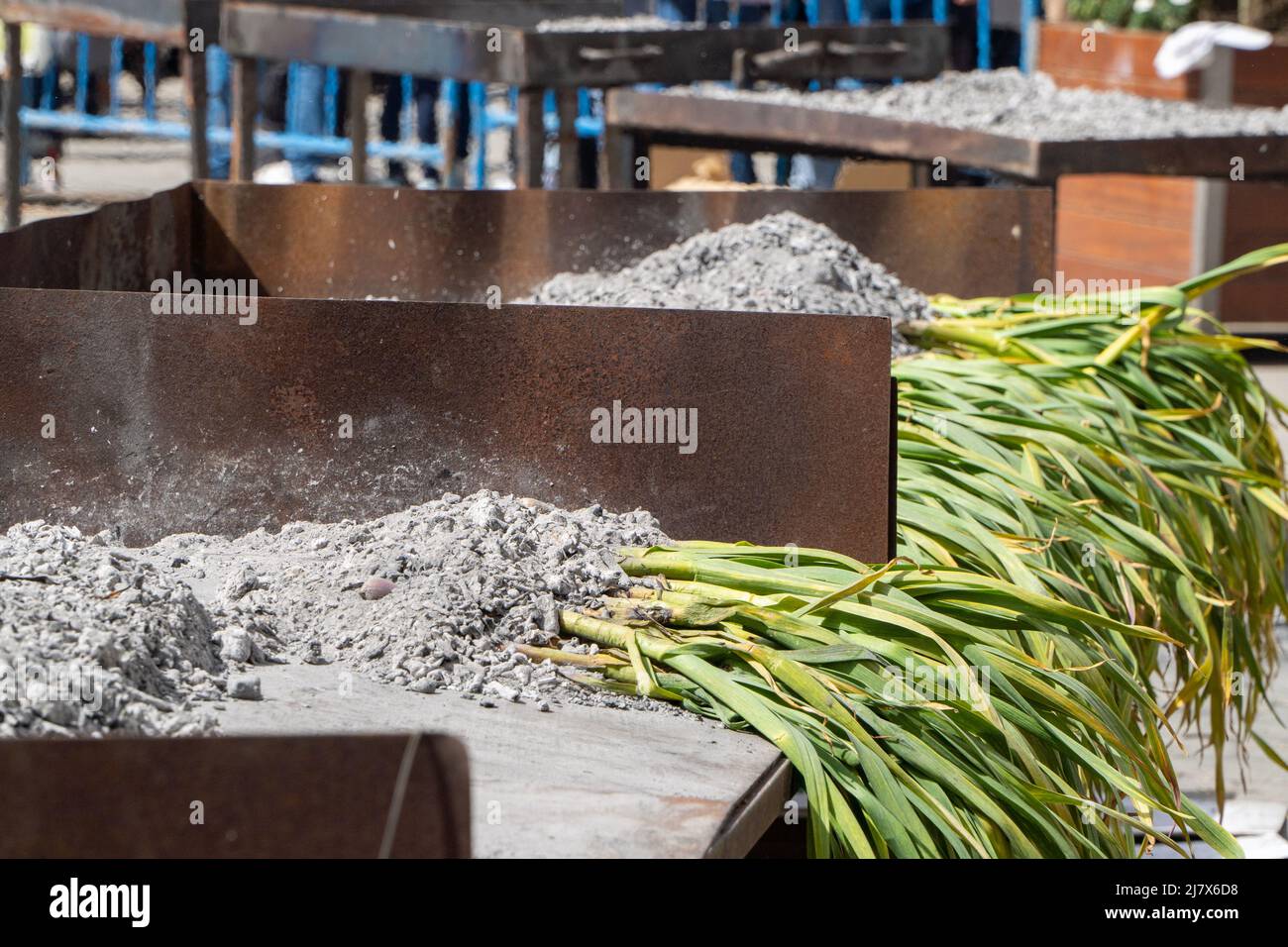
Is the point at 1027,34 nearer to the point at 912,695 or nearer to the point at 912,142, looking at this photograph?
the point at 912,142

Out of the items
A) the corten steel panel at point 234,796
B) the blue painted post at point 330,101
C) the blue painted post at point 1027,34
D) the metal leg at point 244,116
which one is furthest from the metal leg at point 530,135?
the blue painted post at point 330,101

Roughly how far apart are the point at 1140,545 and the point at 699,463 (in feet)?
2.30

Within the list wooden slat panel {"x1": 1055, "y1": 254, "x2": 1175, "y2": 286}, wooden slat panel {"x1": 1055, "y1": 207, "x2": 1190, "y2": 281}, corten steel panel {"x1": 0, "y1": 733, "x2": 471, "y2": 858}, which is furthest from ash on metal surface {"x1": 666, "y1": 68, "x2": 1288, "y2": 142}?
corten steel panel {"x1": 0, "y1": 733, "x2": 471, "y2": 858}

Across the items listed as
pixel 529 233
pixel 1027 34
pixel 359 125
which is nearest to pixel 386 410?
pixel 529 233

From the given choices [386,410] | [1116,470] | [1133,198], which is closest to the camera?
[386,410]

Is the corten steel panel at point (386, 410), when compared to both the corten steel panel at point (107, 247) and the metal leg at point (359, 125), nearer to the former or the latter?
the corten steel panel at point (107, 247)

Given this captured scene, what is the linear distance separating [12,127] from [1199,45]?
15.2ft

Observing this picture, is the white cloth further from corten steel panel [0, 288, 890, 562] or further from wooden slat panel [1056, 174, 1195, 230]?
corten steel panel [0, 288, 890, 562]

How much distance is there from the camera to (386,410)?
2.33m

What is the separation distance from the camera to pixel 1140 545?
2500mm
